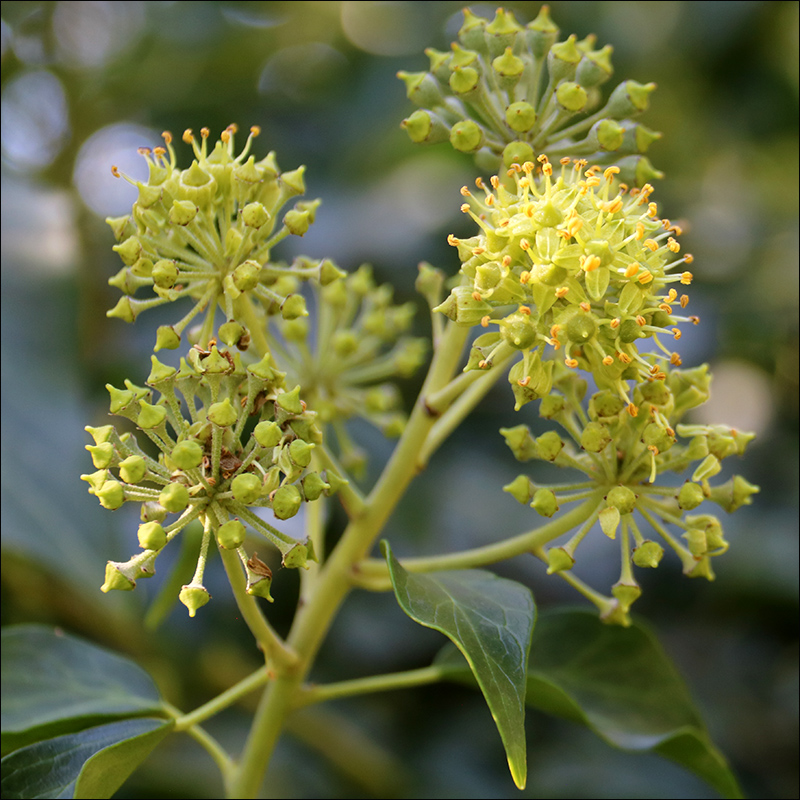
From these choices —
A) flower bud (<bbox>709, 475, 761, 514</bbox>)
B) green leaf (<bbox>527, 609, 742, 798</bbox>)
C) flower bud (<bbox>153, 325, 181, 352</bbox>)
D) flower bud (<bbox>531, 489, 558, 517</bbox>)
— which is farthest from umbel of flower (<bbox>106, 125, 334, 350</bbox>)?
green leaf (<bbox>527, 609, 742, 798</bbox>)

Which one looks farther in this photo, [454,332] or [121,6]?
[121,6]

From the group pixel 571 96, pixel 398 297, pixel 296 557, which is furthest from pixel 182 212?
pixel 398 297

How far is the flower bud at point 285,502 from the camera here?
111cm

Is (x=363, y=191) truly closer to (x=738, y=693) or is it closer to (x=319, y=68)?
(x=319, y=68)

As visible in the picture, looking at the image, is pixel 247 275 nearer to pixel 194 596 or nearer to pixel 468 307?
pixel 468 307

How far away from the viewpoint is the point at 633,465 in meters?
1.31

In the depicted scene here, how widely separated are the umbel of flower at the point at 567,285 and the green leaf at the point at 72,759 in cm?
77

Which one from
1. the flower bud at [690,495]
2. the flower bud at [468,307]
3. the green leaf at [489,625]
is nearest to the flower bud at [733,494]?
the flower bud at [690,495]

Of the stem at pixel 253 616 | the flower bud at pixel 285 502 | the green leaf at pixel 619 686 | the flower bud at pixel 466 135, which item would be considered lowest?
the green leaf at pixel 619 686

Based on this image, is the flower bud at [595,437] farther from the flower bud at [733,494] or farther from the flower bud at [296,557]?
the flower bud at [296,557]

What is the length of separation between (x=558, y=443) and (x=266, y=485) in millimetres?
448

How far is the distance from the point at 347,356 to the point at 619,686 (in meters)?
0.85

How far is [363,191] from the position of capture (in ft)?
10.7

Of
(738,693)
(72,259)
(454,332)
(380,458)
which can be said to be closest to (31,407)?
(72,259)
